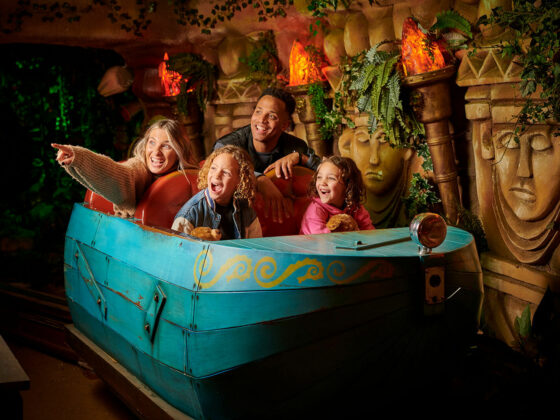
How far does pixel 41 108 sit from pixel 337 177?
5.88 m

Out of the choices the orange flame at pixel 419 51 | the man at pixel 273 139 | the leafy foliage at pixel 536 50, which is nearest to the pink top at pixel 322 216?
the man at pixel 273 139

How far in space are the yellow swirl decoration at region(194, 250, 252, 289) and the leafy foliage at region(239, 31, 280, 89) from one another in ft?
15.2

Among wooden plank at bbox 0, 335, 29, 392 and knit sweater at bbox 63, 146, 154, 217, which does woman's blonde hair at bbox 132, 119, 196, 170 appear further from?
wooden plank at bbox 0, 335, 29, 392

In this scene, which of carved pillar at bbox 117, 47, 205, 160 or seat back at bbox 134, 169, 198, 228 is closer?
seat back at bbox 134, 169, 198, 228

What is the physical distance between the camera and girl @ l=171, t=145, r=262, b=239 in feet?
9.53

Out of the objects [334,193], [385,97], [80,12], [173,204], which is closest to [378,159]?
[385,97]

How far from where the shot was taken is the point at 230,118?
7.19m

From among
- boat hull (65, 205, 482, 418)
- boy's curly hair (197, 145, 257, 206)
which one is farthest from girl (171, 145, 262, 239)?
boat hull (65, 205, 482, 418)

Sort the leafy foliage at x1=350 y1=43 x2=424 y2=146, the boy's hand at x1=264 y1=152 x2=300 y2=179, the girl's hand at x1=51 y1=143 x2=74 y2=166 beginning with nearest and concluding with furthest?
the girl's hand at x1=51 y1=143 x2=74 y2=166 < the boy's hand at x1=264 y1=152 x2=300 y2=179 < the leafy foliage at x1=350 y1=43 x2=424 y2=146

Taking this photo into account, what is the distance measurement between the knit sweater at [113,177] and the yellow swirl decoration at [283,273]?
121 centimetres

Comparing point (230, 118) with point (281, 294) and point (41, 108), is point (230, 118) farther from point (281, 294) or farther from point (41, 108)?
point (281, 294)

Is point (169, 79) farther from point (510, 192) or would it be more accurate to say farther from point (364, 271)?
point (364, 271)

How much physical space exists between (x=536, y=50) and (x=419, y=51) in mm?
1089

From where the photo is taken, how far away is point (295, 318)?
2.10 metres
